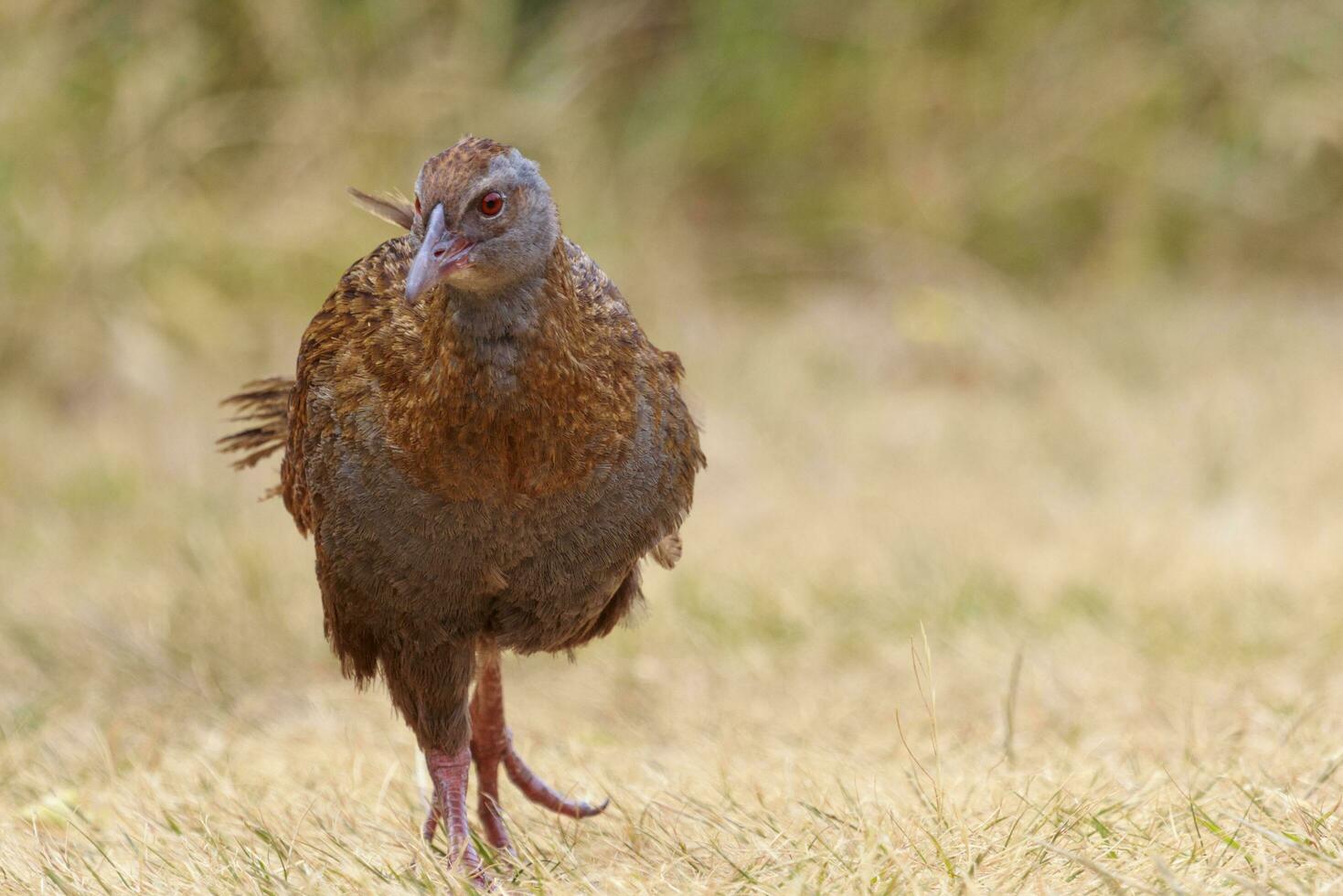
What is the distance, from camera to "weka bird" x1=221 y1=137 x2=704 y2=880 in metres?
2.76

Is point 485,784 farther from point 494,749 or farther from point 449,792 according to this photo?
point 449,792

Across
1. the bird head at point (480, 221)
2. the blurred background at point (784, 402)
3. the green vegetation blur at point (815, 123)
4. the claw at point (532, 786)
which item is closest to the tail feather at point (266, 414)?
the blurred background at point (784, 402)

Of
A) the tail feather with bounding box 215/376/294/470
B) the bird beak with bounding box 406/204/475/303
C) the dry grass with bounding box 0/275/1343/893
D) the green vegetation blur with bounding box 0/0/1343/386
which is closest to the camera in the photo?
the bird beak with bounding box 406/204/475/303

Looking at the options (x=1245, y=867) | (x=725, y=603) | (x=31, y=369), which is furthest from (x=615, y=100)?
(x=1245, y=867)

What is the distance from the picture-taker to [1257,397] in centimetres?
675

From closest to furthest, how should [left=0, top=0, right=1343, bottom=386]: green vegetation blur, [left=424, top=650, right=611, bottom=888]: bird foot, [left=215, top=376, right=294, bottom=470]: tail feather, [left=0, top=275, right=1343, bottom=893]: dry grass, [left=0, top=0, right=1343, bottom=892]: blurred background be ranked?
[left=0, top=275, right=1343, bottom=893]: dry grass, [left=424, top=650, right=611, bottom=888]: bird foot, [left=0, top=0, right=1343, bottom=892]: blurred background, [left=215, top=376, right=294, bottom=470]: tail feather, [left=0, top=0, right=1343, bottom=386]: green vegetation blur

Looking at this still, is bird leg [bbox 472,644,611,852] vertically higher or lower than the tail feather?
lower

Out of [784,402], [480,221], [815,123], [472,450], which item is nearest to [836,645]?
[472,450]

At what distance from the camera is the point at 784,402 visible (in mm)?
7039

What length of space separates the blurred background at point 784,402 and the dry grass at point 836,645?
0.02m

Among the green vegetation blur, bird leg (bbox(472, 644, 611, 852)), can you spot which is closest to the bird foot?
bird leg (bbox(472, 644, 611, 852))

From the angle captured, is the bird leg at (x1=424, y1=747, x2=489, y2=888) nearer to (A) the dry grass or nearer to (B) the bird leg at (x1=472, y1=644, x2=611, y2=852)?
(A) the dry grass

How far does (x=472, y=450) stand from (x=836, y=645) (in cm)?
203

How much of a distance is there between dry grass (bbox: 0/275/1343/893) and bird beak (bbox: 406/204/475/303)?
0.89m
